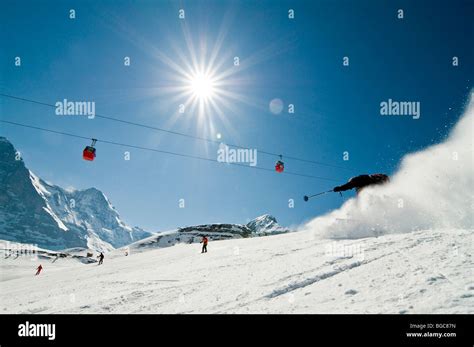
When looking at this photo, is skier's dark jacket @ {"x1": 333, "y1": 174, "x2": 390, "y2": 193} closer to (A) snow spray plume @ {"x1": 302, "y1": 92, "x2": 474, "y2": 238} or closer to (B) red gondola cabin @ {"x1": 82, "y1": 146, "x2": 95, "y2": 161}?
(A) snow spray plume @ {"x1": 302, "y1": 92, "x2": 474, "y2": 238}

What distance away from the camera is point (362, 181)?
21.6 m

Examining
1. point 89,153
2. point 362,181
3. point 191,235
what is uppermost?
point 89,153

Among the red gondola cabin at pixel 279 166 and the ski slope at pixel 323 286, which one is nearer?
the ski slope at pixel 323 286

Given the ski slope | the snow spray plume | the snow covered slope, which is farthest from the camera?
the snow covered slope

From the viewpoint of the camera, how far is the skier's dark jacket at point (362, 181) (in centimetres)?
2134

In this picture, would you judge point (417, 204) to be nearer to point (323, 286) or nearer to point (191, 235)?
point (323, 286)

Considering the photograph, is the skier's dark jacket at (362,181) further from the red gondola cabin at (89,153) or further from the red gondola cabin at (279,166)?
the red gondola cabin at (89,153)

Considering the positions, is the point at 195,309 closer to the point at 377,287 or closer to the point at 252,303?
the point at 252,303

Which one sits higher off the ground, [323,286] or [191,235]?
[323,286]

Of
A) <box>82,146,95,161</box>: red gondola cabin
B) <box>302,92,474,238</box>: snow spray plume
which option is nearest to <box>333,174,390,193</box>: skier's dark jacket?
<box>302,92,474,238</box>: snow spray plume

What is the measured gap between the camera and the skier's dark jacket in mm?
21344

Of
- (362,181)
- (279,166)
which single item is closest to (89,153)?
(279,166)

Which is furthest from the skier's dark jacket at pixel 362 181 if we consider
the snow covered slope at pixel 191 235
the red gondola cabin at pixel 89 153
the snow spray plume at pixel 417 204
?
the snow covered slope at pixel 191 235

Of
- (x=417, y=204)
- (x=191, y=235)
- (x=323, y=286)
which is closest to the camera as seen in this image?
(x=323, y=286)
